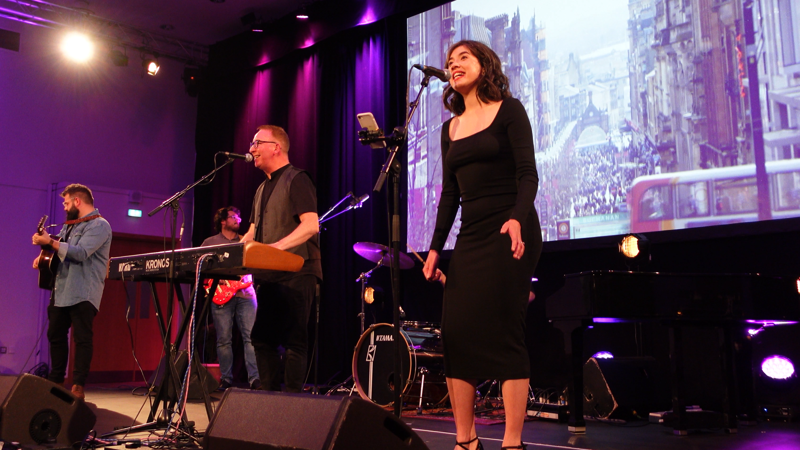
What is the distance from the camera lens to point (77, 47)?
890 centimetres

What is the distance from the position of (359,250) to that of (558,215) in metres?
1.78

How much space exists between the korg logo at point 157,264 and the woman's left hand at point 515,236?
1.76 metres

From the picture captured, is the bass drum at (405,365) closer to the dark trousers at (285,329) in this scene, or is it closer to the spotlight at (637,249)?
the spotlight at (637,249)

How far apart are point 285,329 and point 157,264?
0.71m

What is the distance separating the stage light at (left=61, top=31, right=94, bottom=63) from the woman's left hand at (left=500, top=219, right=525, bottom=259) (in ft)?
27.5

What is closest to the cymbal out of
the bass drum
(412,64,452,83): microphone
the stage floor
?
the bass drum

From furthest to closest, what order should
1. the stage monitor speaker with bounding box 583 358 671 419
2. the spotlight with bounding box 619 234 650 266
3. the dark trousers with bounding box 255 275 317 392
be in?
the stage monitor speaker with bounding box 583 358 671 419, the spotlight with bounding box 619 234 650 266, the dark trousers with bounding box 255 275 317 392

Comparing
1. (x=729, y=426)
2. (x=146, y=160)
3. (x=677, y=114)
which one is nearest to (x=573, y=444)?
(x=729, y=426)

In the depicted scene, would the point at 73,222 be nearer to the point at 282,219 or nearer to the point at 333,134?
the point at 282,219

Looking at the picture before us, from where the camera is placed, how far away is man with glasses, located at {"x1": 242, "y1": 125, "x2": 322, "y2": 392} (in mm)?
3080

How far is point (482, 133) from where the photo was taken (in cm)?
238

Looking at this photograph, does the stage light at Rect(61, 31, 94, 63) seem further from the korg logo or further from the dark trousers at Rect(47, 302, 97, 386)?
the korg logo

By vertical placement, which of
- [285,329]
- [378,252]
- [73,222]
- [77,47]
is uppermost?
[77,47]

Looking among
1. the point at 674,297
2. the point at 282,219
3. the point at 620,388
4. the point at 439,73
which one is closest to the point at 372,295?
the point at 620,388
